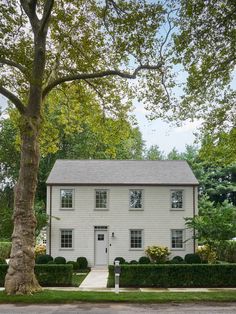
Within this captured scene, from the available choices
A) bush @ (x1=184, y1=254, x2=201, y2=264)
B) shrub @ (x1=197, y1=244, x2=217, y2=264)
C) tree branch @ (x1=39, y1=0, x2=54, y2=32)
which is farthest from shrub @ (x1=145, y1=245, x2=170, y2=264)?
tree branch @ (x1=39, y1=0, x2=54, y2=32)

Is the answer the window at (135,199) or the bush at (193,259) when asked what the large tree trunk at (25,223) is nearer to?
the bush at (193,259)

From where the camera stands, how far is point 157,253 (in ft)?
102

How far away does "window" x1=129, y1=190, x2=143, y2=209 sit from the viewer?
33062mm

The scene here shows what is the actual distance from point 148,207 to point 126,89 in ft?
43.7

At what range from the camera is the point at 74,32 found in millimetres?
19734

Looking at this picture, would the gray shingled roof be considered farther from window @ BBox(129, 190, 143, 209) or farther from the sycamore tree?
the sycamore tree

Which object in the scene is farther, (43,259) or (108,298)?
(43,259)

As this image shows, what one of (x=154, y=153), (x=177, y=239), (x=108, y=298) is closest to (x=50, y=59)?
(x=108, y=298)

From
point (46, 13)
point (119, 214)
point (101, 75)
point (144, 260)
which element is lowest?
point (144, 260)

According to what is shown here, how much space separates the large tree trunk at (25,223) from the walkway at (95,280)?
4743mm

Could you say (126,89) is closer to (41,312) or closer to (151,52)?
(151,52)

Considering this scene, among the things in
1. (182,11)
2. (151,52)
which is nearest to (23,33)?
(151,52)

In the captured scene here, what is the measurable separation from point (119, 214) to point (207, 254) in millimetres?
6468

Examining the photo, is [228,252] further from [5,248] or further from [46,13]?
[46,13]
